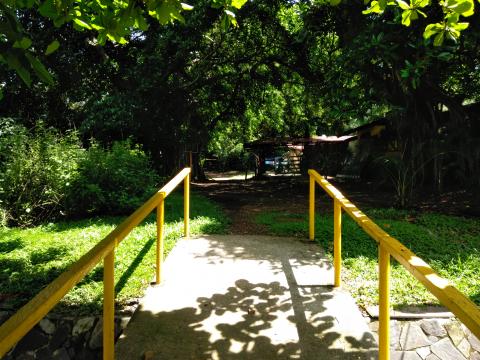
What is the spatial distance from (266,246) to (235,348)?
104 inches

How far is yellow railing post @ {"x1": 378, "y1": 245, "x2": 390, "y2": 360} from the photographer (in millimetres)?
2607

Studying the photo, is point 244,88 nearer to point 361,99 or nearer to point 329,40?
point 329,40

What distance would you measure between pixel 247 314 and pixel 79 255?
10.4ft

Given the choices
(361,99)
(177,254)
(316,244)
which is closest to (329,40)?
(361,99)

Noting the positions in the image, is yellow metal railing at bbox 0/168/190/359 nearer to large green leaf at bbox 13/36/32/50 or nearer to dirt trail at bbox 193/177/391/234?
large green leaf at bbox 13/36/32/50

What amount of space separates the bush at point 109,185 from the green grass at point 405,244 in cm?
286

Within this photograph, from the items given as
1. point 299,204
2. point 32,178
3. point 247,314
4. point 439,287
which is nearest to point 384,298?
point 439,287

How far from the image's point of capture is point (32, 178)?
8078 mm

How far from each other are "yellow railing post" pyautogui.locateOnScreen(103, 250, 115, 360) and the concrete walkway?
1.24ft

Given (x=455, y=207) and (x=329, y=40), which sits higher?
(x=329, y=40)

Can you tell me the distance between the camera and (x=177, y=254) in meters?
5.39

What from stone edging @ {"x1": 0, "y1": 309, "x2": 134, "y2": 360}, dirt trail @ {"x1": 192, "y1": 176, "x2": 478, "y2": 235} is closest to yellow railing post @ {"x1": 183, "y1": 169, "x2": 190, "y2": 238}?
dirt trail @ {"x1": 192, "y1": 176, "x2": 478, "y2": 235}

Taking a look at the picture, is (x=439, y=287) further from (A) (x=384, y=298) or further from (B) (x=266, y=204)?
(B) (x=266, y=204)

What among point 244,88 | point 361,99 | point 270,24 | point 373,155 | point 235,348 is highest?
point 270,24
